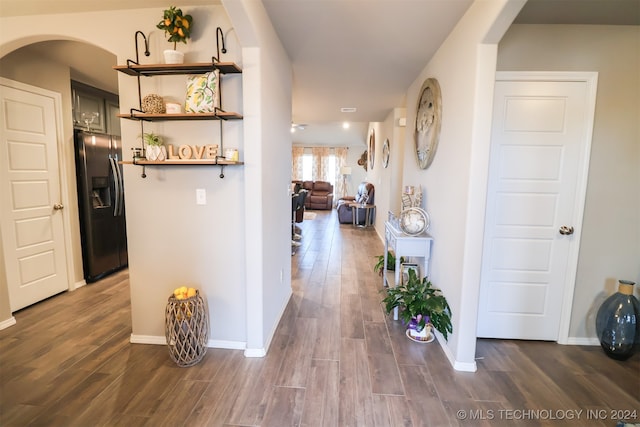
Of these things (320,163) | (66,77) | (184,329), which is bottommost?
(184,329)

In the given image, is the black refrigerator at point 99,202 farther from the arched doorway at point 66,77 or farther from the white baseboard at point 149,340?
the white baseboard at point 149,340

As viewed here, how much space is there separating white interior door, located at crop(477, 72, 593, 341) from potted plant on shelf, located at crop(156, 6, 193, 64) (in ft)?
7.13

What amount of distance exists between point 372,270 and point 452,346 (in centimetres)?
201

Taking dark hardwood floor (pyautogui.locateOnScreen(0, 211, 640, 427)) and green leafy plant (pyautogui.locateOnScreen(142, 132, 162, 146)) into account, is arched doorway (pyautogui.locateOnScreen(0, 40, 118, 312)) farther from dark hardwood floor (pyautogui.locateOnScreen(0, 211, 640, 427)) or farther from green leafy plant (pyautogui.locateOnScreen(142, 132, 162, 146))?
green leafy plant (pyautogui.locateOnScreen(142, 132, 162, 146))

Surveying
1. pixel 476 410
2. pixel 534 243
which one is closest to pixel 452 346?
pixel 476 410

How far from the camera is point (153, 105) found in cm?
200

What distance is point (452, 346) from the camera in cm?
217

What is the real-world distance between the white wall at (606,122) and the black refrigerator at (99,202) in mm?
3973

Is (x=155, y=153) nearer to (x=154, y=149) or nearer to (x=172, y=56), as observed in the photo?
(x=154, y=149)

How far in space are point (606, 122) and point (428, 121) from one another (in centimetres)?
124

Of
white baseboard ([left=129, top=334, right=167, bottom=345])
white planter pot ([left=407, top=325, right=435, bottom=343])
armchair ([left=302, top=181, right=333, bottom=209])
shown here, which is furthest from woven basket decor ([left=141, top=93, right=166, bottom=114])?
armchair ([left=302, top=181, right=333, bottom=209])

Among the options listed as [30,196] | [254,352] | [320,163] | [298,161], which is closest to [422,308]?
[254,352]

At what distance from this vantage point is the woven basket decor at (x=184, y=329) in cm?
202

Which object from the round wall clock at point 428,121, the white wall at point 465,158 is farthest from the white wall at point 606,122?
the round wall clock at point 428,121
